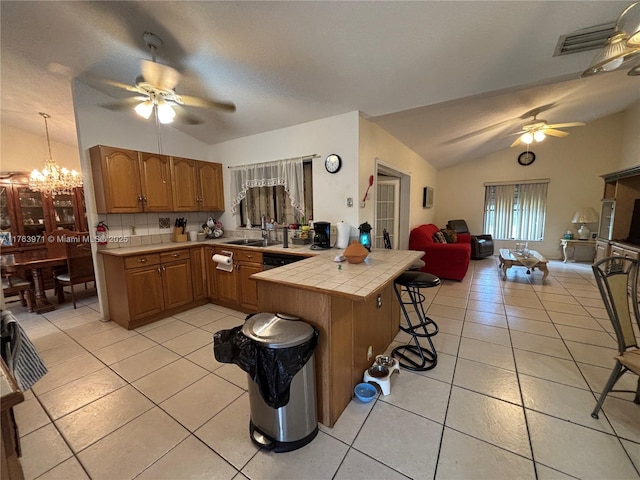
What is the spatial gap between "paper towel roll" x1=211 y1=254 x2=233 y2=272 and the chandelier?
120 inches

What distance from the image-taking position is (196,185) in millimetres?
3838

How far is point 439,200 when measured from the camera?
24.2 ft

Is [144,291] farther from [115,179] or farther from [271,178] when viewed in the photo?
[271,178]

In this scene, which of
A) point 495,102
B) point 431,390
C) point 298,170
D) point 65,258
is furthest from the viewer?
point 65,258

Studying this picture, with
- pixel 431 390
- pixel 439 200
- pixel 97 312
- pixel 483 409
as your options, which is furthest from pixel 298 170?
pixel 439 200

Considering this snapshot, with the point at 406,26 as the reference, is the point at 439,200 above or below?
below

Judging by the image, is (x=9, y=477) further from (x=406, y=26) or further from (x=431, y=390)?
(x=406, y=26)

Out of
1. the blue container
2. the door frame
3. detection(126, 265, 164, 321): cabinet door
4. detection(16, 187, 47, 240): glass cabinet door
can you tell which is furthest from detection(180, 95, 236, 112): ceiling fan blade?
detection(16, 187, 47, 240): glass cabinet door

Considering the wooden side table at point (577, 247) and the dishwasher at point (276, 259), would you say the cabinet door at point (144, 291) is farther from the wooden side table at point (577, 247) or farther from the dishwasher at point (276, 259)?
the wooden side table at point (577, 247)

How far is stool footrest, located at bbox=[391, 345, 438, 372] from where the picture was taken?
2137mm

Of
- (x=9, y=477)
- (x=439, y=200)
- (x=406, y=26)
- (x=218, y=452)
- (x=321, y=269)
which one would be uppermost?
(x=406, y=26)

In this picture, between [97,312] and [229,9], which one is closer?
[229,9]

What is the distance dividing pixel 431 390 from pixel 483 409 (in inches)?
12.8

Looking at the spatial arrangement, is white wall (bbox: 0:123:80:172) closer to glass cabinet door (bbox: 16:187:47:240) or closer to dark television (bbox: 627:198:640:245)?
glass cabinet door (bbox: 16:187:47:240)
